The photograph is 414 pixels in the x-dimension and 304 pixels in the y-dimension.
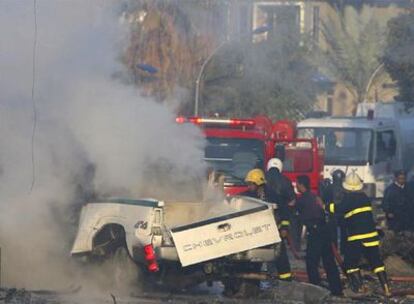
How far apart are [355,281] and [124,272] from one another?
2.87 metres

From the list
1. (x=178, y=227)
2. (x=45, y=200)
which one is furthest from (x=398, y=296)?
(x=45, y=200)

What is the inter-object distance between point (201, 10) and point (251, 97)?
10.9 metres

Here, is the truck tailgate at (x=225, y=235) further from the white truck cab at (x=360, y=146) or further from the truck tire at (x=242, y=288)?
the white truck cab at (x=360, y=146)

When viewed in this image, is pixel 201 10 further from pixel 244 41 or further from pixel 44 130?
pixel 44 130

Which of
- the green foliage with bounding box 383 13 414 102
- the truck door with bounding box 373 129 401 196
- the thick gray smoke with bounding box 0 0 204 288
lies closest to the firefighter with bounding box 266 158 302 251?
the thick gray smoke with bounding box 0 0 204 288

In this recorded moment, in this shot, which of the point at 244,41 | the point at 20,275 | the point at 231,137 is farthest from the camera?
the point at 244,41

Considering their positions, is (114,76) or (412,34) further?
(412,34)

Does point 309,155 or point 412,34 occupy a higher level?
point 412,34

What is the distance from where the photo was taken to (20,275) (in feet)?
47.5

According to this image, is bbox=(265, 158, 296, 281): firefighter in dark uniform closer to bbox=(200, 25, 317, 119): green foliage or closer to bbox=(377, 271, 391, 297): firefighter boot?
bbox=(377, 271, 391, 297): firefighter boot

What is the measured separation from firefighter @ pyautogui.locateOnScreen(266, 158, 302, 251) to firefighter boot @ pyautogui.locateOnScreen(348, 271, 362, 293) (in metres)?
1.02

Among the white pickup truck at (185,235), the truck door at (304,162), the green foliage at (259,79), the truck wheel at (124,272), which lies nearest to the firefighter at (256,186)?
the white pickup truck at (185,235)

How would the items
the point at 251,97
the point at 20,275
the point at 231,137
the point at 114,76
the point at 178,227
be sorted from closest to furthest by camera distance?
the point at 178,227 → the point at 20,275 → the point at 114,76 → the point at 231,137 → the point at 251,97

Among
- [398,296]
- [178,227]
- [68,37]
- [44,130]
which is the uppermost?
[68,37]
